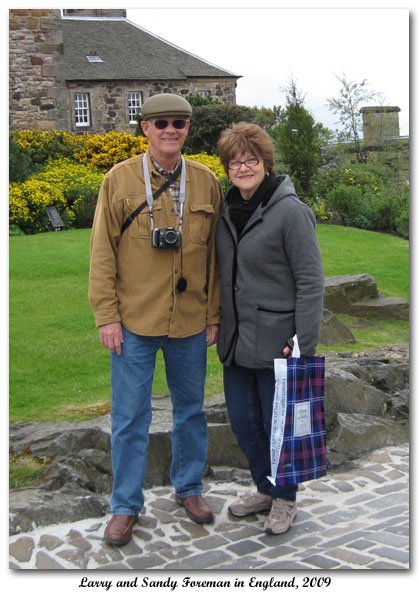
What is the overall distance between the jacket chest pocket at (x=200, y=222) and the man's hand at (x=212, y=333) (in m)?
0.49

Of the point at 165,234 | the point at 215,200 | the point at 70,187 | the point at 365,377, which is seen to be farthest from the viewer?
the point at 70,187

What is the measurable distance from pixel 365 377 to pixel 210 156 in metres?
15.5

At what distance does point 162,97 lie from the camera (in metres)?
3.98

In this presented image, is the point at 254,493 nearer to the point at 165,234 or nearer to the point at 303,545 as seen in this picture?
the point at 303,545

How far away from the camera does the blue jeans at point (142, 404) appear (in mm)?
4051

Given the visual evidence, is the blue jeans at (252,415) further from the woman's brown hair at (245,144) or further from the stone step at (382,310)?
the stone step at (382,310)

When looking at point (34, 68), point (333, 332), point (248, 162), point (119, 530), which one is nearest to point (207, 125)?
point (34, 68)

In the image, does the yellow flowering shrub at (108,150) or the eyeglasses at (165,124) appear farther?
the yellow flowering shrub at (108,150)

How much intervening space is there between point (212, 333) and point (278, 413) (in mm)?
644

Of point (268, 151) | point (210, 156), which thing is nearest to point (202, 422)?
point (268, 151)

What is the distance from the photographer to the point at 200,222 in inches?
163

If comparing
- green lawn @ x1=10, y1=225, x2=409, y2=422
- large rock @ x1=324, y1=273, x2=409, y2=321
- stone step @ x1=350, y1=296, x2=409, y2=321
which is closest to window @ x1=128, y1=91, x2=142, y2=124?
green lawn @ x1=10, y1=225, x2=409, y2=422

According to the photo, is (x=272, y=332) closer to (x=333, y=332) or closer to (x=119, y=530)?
(x=119, y=530)

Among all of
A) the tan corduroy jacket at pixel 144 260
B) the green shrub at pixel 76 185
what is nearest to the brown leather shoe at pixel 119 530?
the tan corduroy jacket at pixel 144 260
